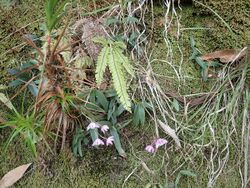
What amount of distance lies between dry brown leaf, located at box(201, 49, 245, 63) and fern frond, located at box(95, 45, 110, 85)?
21.9 inches

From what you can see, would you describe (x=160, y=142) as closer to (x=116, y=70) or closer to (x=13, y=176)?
(x=116, y=70)

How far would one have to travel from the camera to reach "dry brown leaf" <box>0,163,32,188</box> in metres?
1.86

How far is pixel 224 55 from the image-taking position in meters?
1.93

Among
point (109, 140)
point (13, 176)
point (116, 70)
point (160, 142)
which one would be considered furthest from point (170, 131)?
point (13, 176)

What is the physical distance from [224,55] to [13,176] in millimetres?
1167

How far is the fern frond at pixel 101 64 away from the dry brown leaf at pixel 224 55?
56cm

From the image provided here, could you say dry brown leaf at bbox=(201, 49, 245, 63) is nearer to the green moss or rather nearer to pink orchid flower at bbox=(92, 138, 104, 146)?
pink orchid flower at bbox=(92, 138, 104, 146)

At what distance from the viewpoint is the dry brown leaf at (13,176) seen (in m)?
Answer: 1.86

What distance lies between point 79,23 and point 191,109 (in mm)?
731

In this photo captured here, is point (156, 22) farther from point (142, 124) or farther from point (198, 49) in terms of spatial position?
point (142, 124)

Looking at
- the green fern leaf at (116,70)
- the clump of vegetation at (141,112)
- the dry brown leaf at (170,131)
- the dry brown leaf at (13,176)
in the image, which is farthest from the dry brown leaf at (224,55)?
the dry brown leaf at (13,176)

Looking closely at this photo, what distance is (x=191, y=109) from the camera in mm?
1904

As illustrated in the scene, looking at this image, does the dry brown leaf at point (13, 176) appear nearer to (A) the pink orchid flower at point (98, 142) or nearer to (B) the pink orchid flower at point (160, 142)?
(A) the pink orchid flower at point (98, 142)

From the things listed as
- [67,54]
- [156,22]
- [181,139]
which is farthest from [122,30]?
[181,139]
